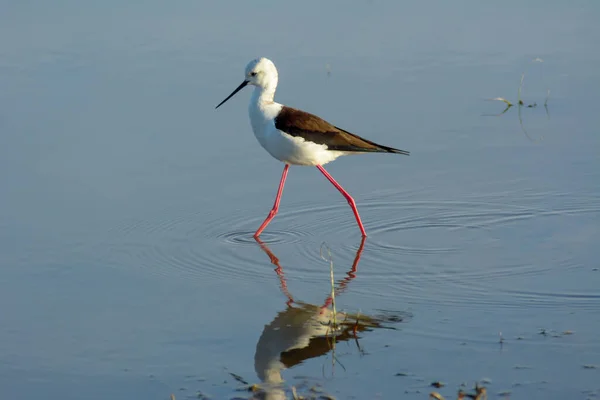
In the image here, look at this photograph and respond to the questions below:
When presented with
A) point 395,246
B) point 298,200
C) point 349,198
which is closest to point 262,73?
point 298,200

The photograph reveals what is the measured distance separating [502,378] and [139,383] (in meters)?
1.54

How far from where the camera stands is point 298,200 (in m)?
7.00

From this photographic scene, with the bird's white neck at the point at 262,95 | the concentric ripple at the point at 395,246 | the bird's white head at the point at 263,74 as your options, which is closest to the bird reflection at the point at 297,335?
the concentric ripple at the point at 395,246

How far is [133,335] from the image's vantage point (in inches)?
193

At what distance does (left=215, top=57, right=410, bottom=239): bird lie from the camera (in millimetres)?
6535

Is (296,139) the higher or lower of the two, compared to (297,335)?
higher

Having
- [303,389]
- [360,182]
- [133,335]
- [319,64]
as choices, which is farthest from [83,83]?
[303,389]

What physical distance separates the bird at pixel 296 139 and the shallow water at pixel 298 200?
0.33 metres

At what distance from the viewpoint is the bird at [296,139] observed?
21.4ft

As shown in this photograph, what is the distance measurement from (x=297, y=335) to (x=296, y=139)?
1.93 m

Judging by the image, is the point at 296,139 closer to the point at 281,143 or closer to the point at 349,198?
the point at 281,143

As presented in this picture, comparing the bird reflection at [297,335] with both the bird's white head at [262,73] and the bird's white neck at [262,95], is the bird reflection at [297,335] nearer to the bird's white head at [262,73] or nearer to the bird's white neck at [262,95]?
the bird's white neck at [262,95]

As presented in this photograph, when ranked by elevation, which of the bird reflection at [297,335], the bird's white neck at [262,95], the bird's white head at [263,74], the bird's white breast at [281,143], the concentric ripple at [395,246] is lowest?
the bird reflection at [297,335]

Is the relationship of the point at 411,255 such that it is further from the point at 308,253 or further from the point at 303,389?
the point at 303,389
